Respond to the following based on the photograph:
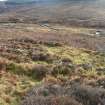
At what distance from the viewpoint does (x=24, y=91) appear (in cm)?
1092

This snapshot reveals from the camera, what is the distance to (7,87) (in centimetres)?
1122

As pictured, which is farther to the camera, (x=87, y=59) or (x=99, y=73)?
(x=87, y=59)

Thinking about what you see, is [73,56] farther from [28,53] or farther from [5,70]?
[5,70]

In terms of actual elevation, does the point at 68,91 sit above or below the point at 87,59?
above

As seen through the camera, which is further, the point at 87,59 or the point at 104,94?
the point at 87,59

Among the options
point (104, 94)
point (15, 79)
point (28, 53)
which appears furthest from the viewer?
point (28, 53)

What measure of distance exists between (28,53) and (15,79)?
21.0ft

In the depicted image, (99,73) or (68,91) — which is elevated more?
(68,91)

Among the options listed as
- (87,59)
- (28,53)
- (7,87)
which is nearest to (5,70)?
(7,87)

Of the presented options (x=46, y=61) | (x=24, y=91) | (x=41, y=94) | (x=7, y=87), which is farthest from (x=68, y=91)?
(x=46, y=61)

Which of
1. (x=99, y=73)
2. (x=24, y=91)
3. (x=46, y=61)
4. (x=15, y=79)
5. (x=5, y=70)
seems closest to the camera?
(x=24, y=91)

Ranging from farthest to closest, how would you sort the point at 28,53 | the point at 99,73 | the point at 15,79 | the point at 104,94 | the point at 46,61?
the point at 28,53, the point at 46,61, the point at 99,73, the point at 15,79, the point at 104,94

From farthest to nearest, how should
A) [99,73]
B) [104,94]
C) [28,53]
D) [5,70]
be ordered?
[28,53] < [99,73] < [5,70] < [104,94]

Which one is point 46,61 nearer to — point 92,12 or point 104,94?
point 104,94
